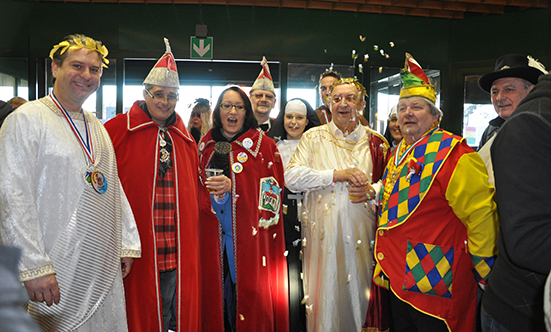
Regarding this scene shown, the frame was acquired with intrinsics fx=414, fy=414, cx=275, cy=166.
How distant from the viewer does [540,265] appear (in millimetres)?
1003

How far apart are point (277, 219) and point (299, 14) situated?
5090mm

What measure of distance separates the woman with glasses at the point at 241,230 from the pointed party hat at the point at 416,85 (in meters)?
1.07

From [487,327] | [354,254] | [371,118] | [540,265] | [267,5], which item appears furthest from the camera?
[371,118]

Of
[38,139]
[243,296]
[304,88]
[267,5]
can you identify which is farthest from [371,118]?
[38,139]

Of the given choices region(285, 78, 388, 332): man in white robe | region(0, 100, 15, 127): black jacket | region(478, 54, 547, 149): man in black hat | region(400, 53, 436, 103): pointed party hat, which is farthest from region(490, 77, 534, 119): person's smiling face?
region(0, 100, 15, 127): black jacket

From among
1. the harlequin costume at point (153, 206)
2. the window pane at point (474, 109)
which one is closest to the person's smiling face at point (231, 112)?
the harlequin costume at point (153, 206)

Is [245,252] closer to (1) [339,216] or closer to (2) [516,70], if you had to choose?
(1) [339,216]

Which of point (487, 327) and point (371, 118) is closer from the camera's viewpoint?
point (487, 327)

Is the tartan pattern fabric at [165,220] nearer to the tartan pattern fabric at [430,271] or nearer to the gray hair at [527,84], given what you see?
the tartan pattern fabric at [430,271]

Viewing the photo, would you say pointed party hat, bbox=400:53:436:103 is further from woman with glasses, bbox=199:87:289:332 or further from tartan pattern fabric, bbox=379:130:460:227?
woman with glasses, bbox=199:87:289:332

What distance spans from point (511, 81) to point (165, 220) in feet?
7.54

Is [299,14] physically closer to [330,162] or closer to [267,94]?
[267,94]

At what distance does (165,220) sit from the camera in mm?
2508

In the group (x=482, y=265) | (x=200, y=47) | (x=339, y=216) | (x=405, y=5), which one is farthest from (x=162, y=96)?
(x=405, y=5)
